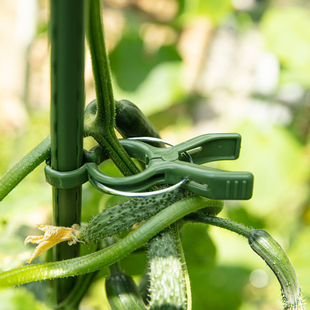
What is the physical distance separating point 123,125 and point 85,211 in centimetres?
51

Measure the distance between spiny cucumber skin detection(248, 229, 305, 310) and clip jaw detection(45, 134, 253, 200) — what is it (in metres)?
0.09

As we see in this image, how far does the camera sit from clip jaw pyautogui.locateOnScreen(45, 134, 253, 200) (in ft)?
1.45

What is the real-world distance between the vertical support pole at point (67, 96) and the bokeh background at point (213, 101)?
35cm

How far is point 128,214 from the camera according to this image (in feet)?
1.63

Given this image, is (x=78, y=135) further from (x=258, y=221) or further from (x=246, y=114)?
(x=246, y=114)

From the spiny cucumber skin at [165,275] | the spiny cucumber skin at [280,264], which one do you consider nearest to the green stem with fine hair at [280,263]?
the spiny cucumber skin at [280,264]

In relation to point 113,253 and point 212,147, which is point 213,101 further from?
point 113,253

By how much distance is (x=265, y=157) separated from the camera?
75.3 inches

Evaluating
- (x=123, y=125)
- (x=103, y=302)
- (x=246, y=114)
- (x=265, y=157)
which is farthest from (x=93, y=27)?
(x=246, y=114)

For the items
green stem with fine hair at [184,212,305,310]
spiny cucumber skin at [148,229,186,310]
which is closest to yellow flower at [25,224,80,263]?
spiny cucumber skin at [148,229,186,310]

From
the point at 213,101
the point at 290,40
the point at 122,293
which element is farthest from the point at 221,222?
the point at 213,101

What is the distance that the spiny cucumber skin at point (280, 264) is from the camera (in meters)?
0.49

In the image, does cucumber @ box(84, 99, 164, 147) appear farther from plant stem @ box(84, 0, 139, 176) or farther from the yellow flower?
the yellow flower

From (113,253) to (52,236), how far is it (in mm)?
103
